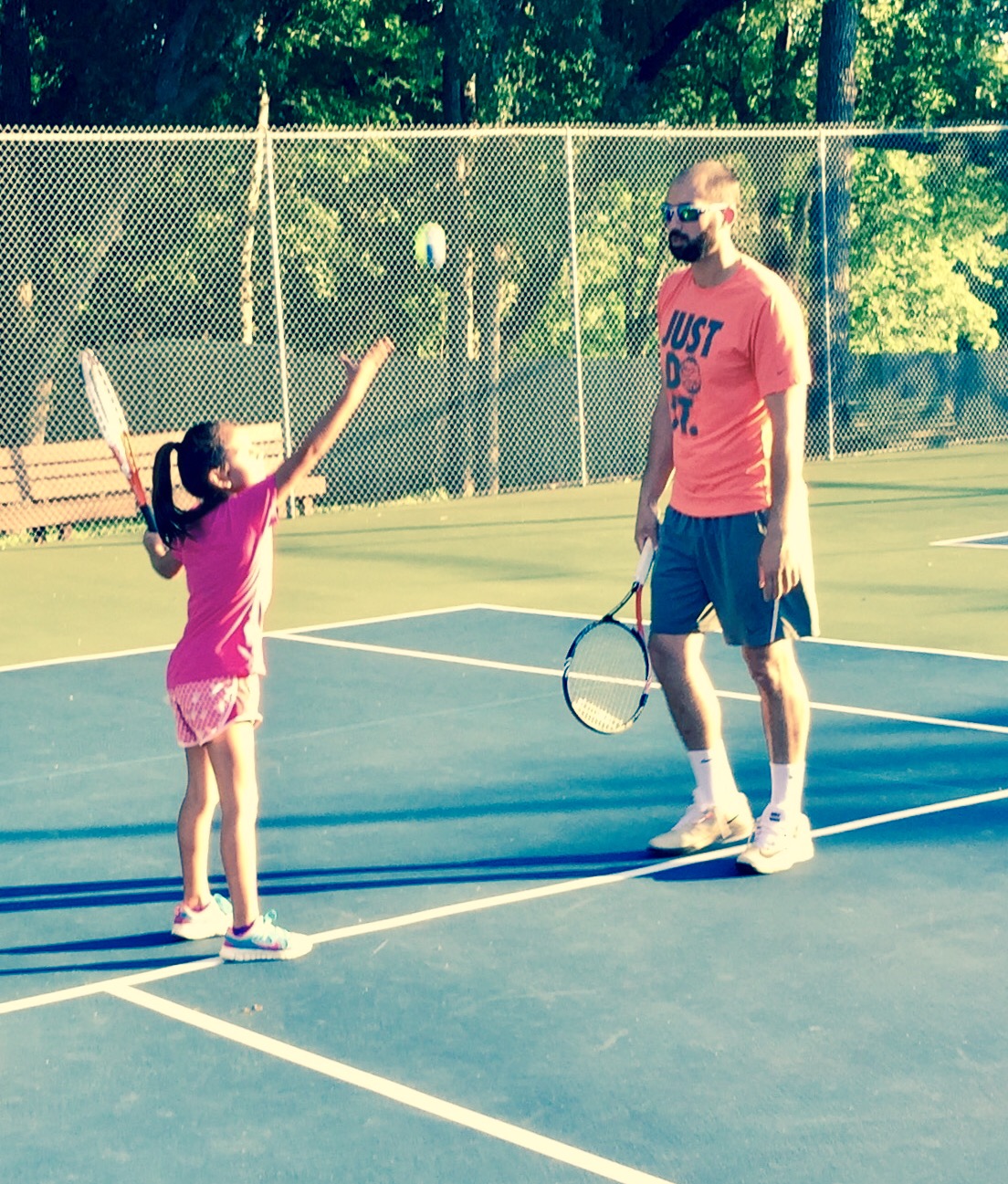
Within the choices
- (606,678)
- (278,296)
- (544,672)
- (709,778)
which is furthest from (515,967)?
(278,296)

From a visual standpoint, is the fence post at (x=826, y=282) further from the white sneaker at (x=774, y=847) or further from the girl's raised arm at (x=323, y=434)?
the girl's raised arm at (x=323, y=434)

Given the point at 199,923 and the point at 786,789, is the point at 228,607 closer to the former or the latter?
the point at 199,923

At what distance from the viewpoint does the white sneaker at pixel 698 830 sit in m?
5.77

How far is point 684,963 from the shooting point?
4746 millimetres

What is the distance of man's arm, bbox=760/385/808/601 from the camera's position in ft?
17.5

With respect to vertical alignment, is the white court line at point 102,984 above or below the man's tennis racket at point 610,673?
below

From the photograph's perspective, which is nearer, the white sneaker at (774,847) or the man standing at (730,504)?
the man standing at (730,504)

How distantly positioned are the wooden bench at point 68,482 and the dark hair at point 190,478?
33.7ft

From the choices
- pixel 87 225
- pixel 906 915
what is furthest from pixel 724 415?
pixel 87 225

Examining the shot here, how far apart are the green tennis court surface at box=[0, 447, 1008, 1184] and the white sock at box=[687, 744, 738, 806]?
0.21 m

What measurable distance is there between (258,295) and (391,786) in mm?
13333

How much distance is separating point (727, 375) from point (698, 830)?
54.0 inches

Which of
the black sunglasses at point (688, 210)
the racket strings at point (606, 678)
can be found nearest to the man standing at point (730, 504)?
the black sunglasses at point (688, 210)

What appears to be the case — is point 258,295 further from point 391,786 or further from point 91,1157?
point 91,1157
